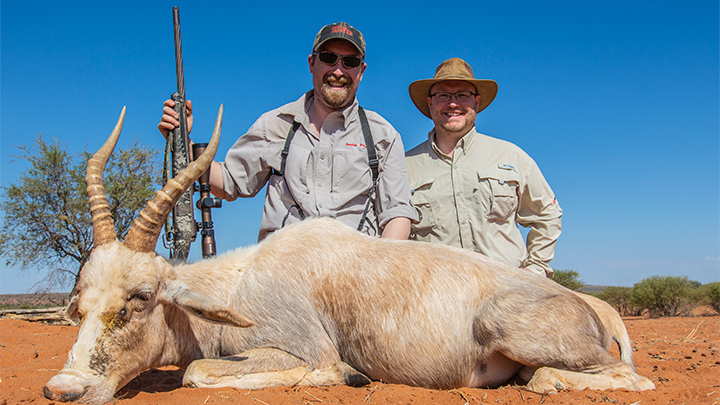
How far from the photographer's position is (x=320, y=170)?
18.5ft

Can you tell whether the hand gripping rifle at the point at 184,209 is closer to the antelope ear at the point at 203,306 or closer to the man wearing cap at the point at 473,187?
the antelope ear at the point at 203,306

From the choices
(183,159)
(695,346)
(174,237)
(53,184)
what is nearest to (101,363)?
(174,237)

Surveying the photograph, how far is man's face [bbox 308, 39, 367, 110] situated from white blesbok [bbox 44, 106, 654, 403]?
1754mm

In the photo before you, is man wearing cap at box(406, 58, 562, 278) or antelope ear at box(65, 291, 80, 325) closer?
antelope ear at box(65, 291, 80, 325)

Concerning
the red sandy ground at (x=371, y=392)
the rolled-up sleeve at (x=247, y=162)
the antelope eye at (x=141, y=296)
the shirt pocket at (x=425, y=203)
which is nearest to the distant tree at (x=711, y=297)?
the red sandy ground at (x=371, y=392)

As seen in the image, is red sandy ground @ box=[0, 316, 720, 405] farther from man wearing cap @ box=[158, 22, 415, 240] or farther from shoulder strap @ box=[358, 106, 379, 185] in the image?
shoulder strap @ box=[358, 106, 379, 185]

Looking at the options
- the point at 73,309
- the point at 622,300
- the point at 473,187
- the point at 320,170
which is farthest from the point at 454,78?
the point at 622,300

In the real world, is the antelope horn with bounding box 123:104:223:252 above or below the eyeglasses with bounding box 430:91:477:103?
below

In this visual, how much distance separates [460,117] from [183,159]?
3.42 meters

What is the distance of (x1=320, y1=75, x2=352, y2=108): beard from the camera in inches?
226

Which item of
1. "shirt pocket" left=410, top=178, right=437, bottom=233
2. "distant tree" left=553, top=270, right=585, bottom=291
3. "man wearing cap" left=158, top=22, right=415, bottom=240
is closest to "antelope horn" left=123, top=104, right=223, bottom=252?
"man wearing cap" left=158, top=22, right=415, bottom=240

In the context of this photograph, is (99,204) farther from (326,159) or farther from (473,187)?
(473,187)

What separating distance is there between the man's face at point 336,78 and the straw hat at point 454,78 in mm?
1313

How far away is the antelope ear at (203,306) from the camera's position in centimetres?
354
